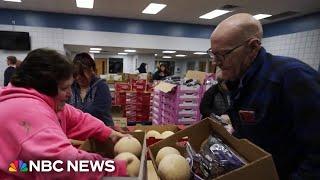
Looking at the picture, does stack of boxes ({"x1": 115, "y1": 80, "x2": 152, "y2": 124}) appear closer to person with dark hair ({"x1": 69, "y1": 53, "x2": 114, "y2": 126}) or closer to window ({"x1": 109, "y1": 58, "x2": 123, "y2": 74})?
person with dark hair ({"x1": 69, "y1": 53, "x2": 114, "y2": 126})

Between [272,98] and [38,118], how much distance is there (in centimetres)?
93

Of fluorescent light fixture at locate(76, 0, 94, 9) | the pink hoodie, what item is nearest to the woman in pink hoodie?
the pink hoodie

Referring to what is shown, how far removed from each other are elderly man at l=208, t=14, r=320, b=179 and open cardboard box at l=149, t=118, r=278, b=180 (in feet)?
0.48

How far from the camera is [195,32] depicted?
1018 cm

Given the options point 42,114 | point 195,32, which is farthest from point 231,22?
point 195,32

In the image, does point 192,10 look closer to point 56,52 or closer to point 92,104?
point 92,104

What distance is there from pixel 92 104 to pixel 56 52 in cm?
147

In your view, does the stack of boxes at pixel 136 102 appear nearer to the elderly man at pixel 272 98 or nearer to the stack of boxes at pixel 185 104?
the stack of boxes at pixel 185 104

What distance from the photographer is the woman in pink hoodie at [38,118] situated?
852mm

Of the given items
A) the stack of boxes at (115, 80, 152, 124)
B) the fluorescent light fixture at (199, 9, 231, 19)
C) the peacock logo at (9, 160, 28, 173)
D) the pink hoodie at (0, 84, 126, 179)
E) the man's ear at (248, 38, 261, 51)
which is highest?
the fluorescent light fixture at (199, 9, 231, 19)

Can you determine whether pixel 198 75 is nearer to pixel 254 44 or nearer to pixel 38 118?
pixel 254 44

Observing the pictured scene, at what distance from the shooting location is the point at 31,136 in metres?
0.85

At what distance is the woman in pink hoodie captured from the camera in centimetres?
85

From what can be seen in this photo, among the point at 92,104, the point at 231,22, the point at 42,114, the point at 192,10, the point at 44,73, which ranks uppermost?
the point at 192,10
